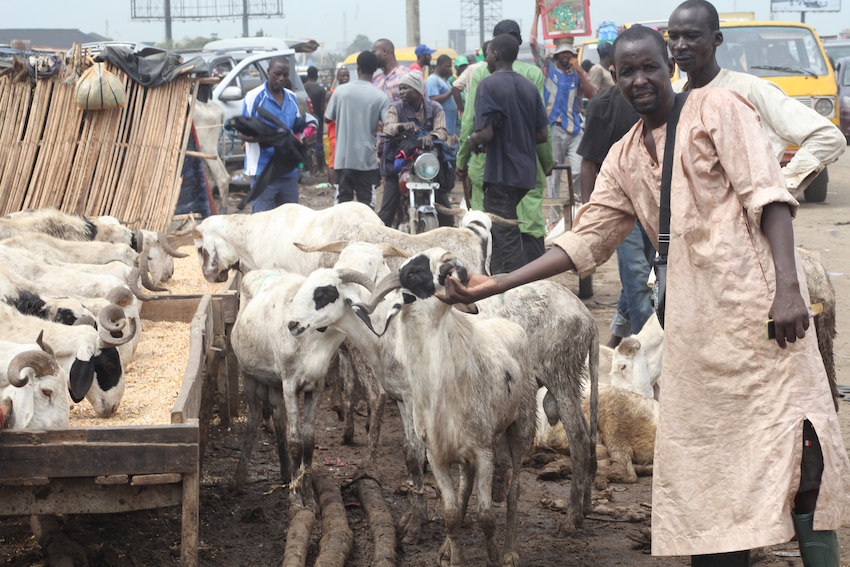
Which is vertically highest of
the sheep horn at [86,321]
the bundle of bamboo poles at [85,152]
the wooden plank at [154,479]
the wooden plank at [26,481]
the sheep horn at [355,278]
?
the bundle of bamboo poles at [85,152]

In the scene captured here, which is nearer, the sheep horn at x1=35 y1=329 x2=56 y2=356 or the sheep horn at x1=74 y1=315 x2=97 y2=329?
the sheep horn at x1=35 y1=329 x2=56 y2=356

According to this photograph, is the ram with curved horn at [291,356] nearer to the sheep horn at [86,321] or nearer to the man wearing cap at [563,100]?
the sheep horn at [86,321]

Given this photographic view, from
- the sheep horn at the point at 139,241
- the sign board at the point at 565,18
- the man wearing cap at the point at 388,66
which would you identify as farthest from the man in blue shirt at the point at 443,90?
the sheep horn at the point at 139,241

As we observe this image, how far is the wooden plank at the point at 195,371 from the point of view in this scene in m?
3.56

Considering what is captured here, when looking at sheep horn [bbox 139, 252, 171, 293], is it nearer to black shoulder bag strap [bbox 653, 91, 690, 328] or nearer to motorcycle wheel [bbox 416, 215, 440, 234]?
motorcycle wheel [bbox 416, 215, 440, 234]

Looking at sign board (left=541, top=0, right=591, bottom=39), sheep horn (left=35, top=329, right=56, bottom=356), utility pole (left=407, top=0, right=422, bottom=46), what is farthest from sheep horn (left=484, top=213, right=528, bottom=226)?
utility pole (left=407, top=0, right=422, bottom=46)

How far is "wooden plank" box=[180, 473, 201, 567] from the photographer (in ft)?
11.2

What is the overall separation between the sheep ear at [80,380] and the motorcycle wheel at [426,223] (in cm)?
501

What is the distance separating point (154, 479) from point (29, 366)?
2.33 feet

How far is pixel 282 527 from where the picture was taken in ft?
14.9

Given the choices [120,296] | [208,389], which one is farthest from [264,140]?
[120,296]

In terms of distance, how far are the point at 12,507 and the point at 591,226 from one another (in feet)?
8.42

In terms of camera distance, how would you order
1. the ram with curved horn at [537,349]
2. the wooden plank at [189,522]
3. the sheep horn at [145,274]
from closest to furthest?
the wooden plank at [189,522]
the ram with curved horn at [537,349]
the sheep horn at [145,274]

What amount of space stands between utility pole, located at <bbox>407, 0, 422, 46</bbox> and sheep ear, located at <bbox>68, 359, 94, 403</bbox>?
22.9 metres
